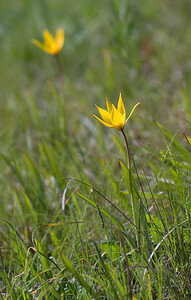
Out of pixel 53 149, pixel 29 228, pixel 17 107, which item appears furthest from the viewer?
pixel 17 107

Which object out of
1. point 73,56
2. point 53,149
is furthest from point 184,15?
point 53,149

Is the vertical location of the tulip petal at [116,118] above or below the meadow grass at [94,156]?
above

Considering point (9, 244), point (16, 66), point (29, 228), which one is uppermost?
point (16, 66)

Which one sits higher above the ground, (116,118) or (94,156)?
(116,118)

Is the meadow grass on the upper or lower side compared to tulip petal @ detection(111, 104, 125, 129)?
lower

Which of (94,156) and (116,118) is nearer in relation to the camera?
(116,118)

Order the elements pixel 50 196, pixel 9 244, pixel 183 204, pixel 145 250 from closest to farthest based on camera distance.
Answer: pixel 145 250
pixel 183 204
pixel 9 244
pixel 50 196

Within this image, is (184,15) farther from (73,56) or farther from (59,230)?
(59,230)

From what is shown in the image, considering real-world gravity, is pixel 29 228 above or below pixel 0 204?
below
